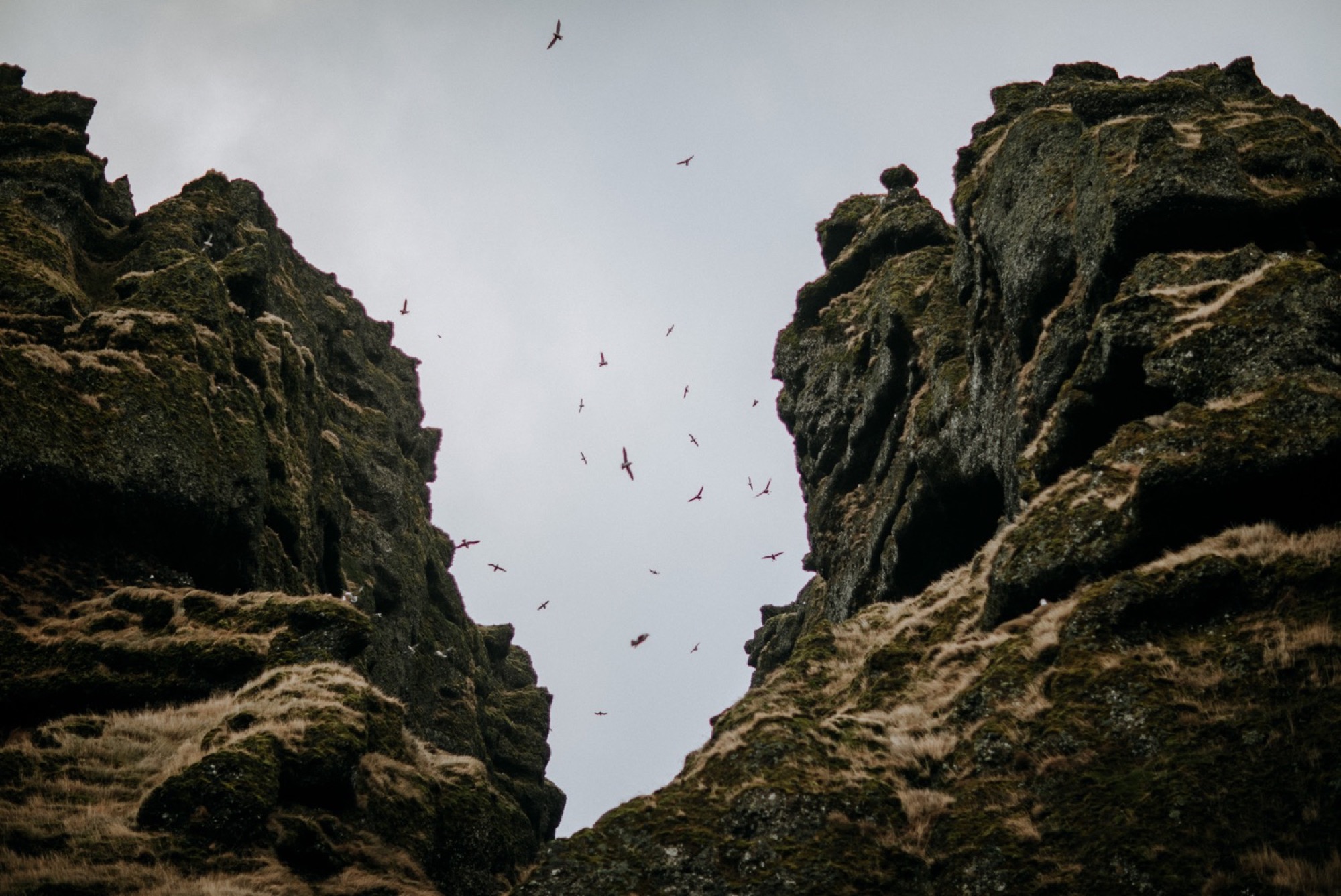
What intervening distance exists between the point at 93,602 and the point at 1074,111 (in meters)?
50.6

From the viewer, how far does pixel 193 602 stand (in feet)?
93.6

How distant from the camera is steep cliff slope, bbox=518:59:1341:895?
13.7 meters

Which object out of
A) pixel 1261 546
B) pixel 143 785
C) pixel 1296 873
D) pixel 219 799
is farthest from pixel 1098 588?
pixel 143 785

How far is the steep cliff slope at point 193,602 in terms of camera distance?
17.4 m

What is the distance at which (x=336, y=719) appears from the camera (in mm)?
21422

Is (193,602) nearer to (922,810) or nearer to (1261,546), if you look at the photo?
(922,810)

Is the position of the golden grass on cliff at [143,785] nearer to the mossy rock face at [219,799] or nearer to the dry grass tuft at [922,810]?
the mossy rock face at [219,799]

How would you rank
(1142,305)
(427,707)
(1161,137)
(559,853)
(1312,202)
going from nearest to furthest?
(559,853), (1142,305), (1312,202), (1161,137), (427,707)

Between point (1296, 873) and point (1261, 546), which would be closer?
point (1296, 873)

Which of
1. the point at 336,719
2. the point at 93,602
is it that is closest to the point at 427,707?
the point at 93,602

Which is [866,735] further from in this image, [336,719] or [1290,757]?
[336,719]

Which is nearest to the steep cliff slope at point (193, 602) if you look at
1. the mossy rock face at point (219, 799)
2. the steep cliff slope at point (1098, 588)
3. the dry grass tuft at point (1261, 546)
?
the mossy rock face at point (219, 799)

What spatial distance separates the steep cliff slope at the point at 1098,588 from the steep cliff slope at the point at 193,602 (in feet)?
23.9

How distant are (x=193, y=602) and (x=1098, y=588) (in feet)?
101
